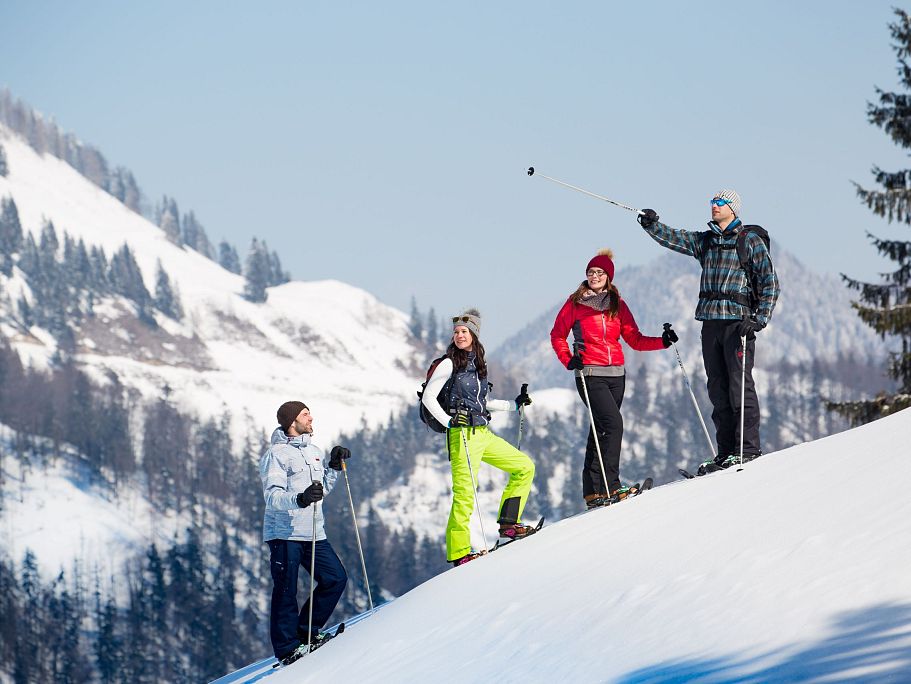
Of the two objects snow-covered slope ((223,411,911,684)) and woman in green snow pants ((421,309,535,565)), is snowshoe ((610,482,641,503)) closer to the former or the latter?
snow-covered slope ((223,411,911,684))

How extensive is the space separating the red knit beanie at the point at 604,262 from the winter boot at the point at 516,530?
88.5 inches

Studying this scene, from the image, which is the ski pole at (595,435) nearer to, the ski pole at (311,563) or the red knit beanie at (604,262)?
the red knit beanie at (604,262)

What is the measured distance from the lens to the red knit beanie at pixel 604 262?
10086 mm

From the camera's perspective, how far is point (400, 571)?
5901 inches

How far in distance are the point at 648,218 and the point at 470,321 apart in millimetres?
1774

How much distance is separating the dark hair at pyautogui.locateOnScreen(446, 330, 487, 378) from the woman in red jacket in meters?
0.61

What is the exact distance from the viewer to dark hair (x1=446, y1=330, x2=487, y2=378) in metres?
9.91

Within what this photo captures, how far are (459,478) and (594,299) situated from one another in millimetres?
1838

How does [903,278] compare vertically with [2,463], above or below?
below

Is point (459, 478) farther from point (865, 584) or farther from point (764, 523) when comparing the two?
point (865, 584)

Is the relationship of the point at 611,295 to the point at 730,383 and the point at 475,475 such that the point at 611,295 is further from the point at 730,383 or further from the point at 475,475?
the point at 475,475

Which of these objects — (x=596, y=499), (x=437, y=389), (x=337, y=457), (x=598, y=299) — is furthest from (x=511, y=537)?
(x=598, y=299)

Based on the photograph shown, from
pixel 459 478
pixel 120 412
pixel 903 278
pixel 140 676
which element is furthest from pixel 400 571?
pixel 459 478

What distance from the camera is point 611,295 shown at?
10102 millimetres
